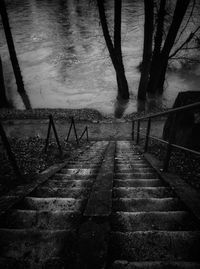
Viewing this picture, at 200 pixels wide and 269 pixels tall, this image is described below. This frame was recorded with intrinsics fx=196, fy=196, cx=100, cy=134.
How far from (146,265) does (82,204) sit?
1.01 meters

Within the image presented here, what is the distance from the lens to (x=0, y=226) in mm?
1829

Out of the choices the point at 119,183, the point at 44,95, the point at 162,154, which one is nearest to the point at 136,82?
the point at 44,95

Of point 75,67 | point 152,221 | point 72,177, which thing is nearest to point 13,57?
point 75,67

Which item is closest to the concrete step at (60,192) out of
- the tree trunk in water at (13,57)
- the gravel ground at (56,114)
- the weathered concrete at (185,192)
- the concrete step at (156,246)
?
the concrete step at (156,246)

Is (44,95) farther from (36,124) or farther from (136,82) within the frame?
(136,82)

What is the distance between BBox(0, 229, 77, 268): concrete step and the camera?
1.43m

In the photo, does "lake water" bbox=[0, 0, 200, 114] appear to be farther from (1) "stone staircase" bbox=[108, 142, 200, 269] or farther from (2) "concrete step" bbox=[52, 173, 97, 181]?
(1) "stone staircase" bbox=[108, 142, 200, 269]

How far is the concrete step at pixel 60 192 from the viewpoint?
2580 mm

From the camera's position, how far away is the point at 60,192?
269cm

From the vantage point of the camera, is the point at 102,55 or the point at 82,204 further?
the point at 102,55

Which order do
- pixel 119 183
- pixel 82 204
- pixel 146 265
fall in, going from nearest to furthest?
pixel 146 265 < pixel 82 204 < pixel 119 183

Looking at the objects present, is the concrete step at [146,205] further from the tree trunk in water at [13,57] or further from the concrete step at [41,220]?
the tree trunk in water at [13,57]

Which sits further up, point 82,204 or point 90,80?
point 90,80

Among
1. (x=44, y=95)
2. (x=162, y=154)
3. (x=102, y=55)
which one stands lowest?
(x=162, y=154)
